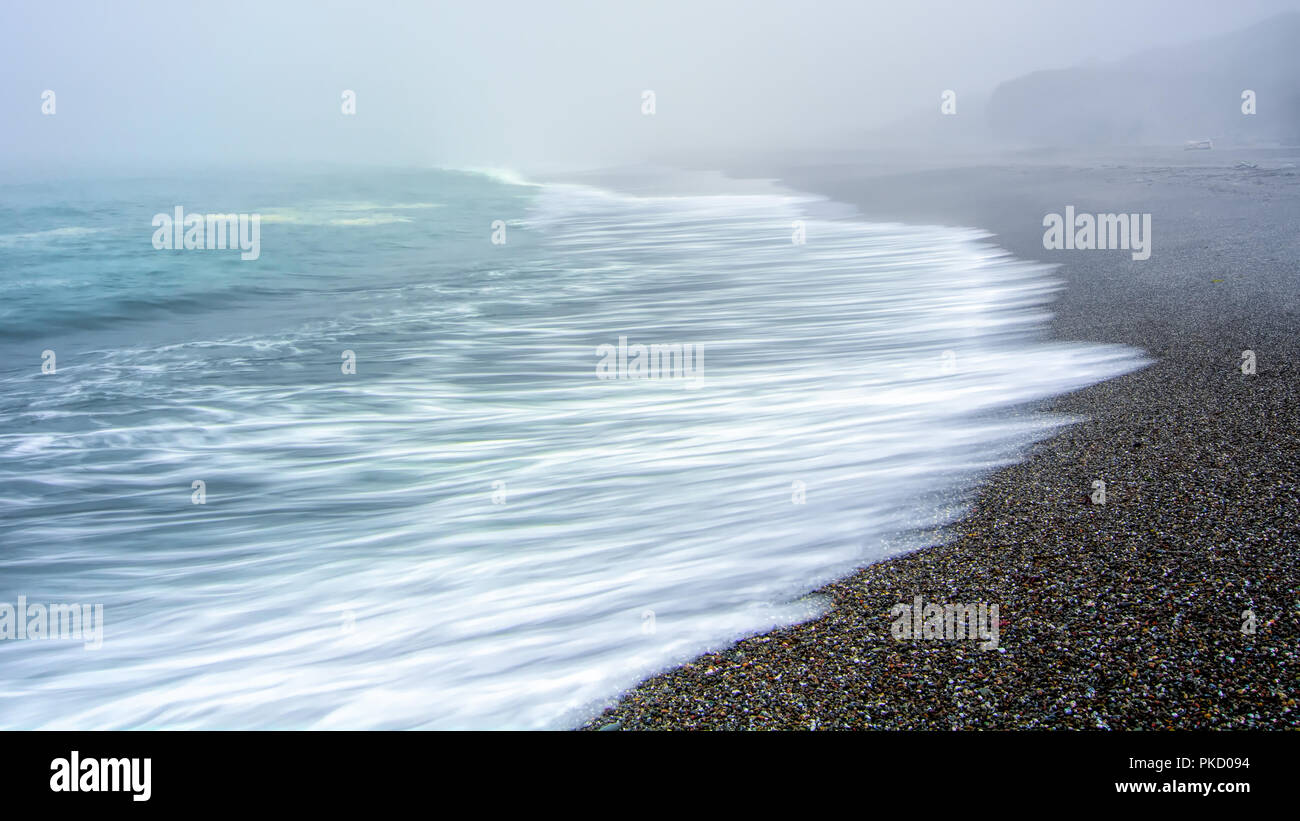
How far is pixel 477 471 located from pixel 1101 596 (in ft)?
14.0

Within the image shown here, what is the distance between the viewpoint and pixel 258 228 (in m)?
27.9

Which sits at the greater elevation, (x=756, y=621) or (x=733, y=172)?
(x=733, y=172)

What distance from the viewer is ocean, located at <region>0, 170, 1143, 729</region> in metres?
3.81

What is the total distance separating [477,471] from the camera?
21.0 ft

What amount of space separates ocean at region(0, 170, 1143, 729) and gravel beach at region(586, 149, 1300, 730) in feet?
0.97

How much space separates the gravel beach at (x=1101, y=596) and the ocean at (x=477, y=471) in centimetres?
30

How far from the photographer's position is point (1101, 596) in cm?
338

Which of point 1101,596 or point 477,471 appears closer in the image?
point 1101,596

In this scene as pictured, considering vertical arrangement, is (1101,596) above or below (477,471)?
below

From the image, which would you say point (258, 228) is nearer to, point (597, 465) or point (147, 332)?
point (147, 332)

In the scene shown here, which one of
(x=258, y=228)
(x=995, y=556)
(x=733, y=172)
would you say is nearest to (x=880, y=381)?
(x=995, y=556)

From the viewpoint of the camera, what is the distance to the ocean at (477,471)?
381cm

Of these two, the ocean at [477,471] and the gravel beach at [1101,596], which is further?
the ocean at [477,471]
